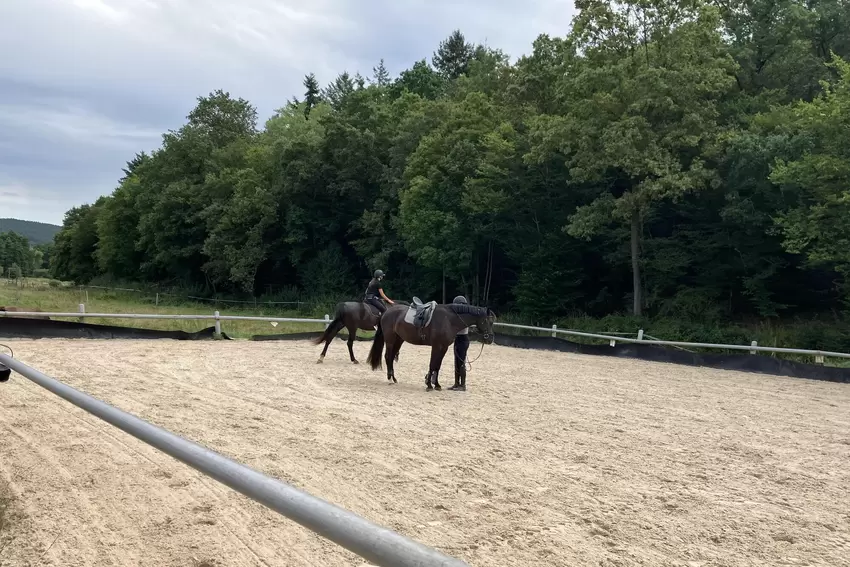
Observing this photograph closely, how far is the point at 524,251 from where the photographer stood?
3156cm

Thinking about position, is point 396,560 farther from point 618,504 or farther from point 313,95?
point 313,95

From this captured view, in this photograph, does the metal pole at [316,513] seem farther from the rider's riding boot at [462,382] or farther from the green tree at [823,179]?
the green tree at [823,179]

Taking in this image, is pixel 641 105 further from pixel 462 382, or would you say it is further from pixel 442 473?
pixel 442 473

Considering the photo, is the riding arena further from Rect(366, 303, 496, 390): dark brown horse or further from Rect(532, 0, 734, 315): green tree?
Rect(532, 0, 734, 315): green tree

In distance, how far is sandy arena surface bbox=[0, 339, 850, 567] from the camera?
382cm

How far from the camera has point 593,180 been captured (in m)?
25.7

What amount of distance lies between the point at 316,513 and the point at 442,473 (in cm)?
389

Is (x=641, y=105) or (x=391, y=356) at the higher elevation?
(x=641, y=105)

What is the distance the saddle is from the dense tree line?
15.4 meters

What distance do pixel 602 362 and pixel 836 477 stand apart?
10.5 meters

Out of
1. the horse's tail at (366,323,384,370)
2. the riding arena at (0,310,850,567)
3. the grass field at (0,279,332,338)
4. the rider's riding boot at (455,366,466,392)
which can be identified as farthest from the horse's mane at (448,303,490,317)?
the grass field at (0,279,332,338)

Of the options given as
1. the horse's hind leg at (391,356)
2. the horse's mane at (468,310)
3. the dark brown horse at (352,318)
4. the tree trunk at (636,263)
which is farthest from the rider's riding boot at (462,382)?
the tree trunk at (636,263)

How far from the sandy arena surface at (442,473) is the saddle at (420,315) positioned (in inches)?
45.9

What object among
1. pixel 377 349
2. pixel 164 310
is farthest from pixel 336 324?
pixel 164 310
